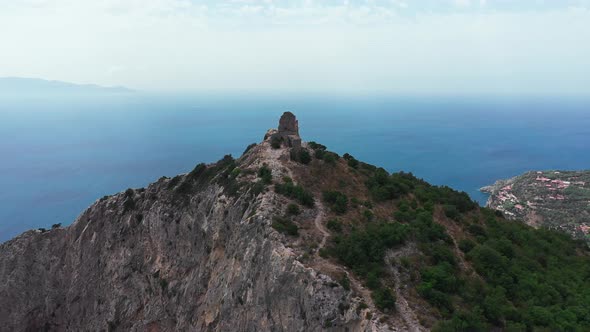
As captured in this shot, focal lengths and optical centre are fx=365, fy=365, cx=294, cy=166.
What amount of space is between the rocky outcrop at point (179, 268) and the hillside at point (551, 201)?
7080 centimetres

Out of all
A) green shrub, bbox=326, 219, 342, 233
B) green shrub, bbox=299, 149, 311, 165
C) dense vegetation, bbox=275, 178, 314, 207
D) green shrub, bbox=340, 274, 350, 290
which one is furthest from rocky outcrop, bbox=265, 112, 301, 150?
green shrub, bbox=340, 274, 350, 290

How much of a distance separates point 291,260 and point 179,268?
1954 centimetres

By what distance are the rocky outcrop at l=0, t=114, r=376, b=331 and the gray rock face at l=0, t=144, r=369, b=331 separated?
0.12 metres

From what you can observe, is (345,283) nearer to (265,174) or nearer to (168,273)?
(265,174)

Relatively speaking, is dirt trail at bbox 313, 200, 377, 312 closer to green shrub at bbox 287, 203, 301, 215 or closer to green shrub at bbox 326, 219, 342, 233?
green shrub at bbox 326, 219, 342, 233

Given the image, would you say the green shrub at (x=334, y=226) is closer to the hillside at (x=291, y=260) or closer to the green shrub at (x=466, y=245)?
the hillside at (x=291, y=260)

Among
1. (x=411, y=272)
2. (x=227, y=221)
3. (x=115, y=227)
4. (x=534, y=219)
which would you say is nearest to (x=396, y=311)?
(x=411, y=272)

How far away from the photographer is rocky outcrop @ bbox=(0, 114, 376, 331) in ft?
92.0

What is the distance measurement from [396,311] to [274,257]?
1014 cm

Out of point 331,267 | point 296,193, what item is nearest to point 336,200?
point 296,193

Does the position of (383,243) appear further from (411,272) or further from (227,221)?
(227,221)

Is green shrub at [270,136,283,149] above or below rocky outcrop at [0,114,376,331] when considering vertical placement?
above

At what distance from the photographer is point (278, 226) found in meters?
31.9

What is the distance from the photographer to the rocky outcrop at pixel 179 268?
28041mm
